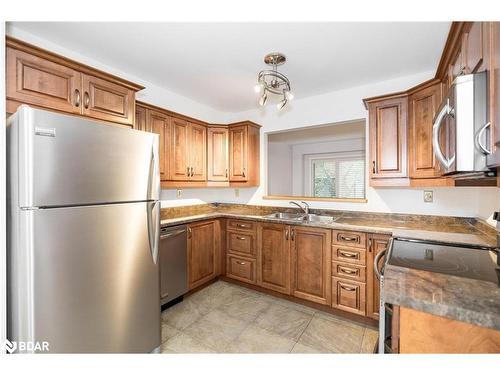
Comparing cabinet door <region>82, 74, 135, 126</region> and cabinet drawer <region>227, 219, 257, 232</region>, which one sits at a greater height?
cabinet door <region>82, 74, 135, 126</region>

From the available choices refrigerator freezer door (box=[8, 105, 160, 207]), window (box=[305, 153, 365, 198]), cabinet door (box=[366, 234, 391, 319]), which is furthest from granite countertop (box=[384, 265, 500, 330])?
window (box=[305, 153, 365, 198])

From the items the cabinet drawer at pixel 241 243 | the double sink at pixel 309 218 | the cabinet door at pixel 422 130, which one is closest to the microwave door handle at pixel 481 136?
the cabinet door at pixel 422 130

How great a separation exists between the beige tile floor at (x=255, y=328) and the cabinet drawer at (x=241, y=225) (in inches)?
30.1

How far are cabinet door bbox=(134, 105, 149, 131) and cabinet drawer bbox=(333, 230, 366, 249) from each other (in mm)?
2102

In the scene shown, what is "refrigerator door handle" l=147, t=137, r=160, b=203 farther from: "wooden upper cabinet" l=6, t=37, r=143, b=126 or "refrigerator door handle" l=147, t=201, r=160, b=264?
"wooden upper cabinet" l=6, t=37, r=143, b=126

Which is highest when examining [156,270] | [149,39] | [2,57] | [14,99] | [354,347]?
[149,39]

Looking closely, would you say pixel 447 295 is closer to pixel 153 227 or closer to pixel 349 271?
pixel 349 271

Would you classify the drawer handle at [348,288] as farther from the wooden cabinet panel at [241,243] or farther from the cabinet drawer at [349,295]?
the wooden cabinet panel at [241,243]

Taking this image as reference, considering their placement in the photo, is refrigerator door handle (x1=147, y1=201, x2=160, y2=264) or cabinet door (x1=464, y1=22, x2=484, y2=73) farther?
refrigerator door handle (x1=147, y1=201, x2=160, y2=264)

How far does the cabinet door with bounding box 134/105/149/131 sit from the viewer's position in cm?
228

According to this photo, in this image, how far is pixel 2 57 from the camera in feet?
4.08
